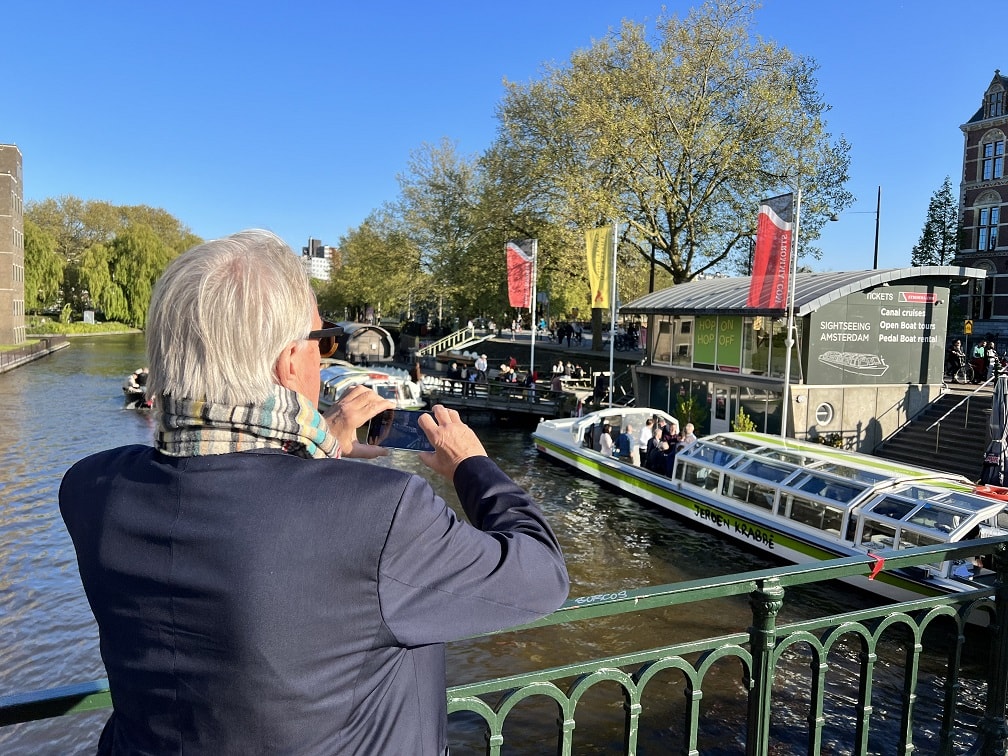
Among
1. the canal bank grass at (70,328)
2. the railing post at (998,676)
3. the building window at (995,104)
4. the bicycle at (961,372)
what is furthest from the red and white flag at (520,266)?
the canal bank grass at (70,328)

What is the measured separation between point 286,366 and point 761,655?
5.86ft

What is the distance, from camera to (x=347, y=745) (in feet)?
4.25

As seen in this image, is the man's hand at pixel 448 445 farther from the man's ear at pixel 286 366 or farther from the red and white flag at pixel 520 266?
the red and white flag at pixel 520 266

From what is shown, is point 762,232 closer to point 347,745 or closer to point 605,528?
point 605,528

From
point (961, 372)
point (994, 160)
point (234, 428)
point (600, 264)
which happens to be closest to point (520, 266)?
point (600, 264)

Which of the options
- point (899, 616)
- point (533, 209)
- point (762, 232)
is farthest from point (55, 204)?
point (899, 616)

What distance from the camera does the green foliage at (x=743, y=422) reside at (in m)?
21.5

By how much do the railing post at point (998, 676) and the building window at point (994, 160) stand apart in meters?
49.8

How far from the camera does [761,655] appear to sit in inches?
97.4

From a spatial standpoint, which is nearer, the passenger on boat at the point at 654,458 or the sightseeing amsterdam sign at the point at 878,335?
the passenger on boat at the point at 654,458

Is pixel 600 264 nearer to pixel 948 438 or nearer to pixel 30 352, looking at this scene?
pixel 948 438

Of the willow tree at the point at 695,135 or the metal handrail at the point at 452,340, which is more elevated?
the willow tree at the point at 695,135

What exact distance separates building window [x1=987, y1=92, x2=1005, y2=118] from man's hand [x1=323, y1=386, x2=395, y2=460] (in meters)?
52.6

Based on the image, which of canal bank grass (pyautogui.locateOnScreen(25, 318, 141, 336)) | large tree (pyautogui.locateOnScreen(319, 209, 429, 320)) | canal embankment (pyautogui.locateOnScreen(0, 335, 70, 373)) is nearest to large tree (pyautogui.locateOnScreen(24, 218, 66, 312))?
canal bank grass (pyautogui.locateOnScreen(25, 318, 141, 336))
